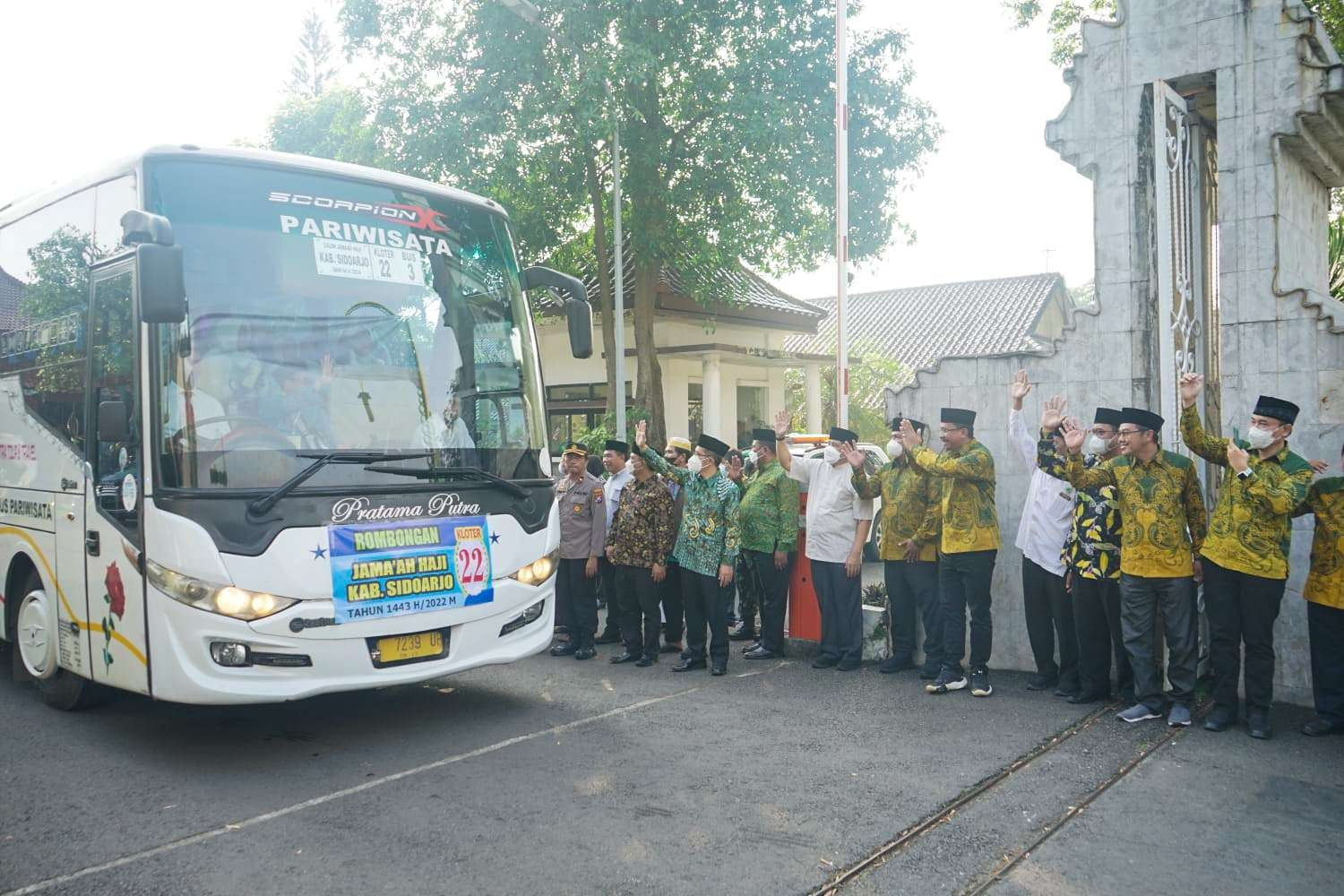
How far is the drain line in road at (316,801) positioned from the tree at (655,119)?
32.4ft

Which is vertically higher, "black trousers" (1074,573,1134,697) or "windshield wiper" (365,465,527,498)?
"windshield wiper" (365,465,527,498)

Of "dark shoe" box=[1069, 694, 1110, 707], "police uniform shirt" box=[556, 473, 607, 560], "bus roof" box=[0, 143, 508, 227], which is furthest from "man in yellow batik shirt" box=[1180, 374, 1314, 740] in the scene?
"bus roof" box=[0, 143, 508, 227]

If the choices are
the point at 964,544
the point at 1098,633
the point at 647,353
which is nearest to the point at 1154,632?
the point at 1098,633

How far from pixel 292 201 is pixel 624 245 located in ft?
43.3

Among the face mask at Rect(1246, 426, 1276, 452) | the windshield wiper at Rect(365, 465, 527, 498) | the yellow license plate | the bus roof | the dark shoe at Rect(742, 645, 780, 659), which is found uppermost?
the bus roof

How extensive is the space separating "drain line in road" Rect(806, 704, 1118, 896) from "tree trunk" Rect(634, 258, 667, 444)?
37.4ft

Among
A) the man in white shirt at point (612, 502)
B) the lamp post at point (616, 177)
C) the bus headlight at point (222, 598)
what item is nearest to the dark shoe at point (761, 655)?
the man in white shirt at point (612, 502)

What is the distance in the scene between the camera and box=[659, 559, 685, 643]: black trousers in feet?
30.5

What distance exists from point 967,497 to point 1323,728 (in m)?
2.56

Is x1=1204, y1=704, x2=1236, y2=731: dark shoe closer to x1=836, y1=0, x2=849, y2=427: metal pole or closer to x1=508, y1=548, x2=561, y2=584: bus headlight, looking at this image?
x1=836, y1=0, x2=849, y2=427: metal pole

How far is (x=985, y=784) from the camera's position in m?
5.39

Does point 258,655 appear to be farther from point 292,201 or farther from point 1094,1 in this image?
point 1094,1

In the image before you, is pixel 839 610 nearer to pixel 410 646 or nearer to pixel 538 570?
pixel 538 570

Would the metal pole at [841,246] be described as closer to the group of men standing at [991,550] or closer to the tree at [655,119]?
the group of men standing at [991,550]
